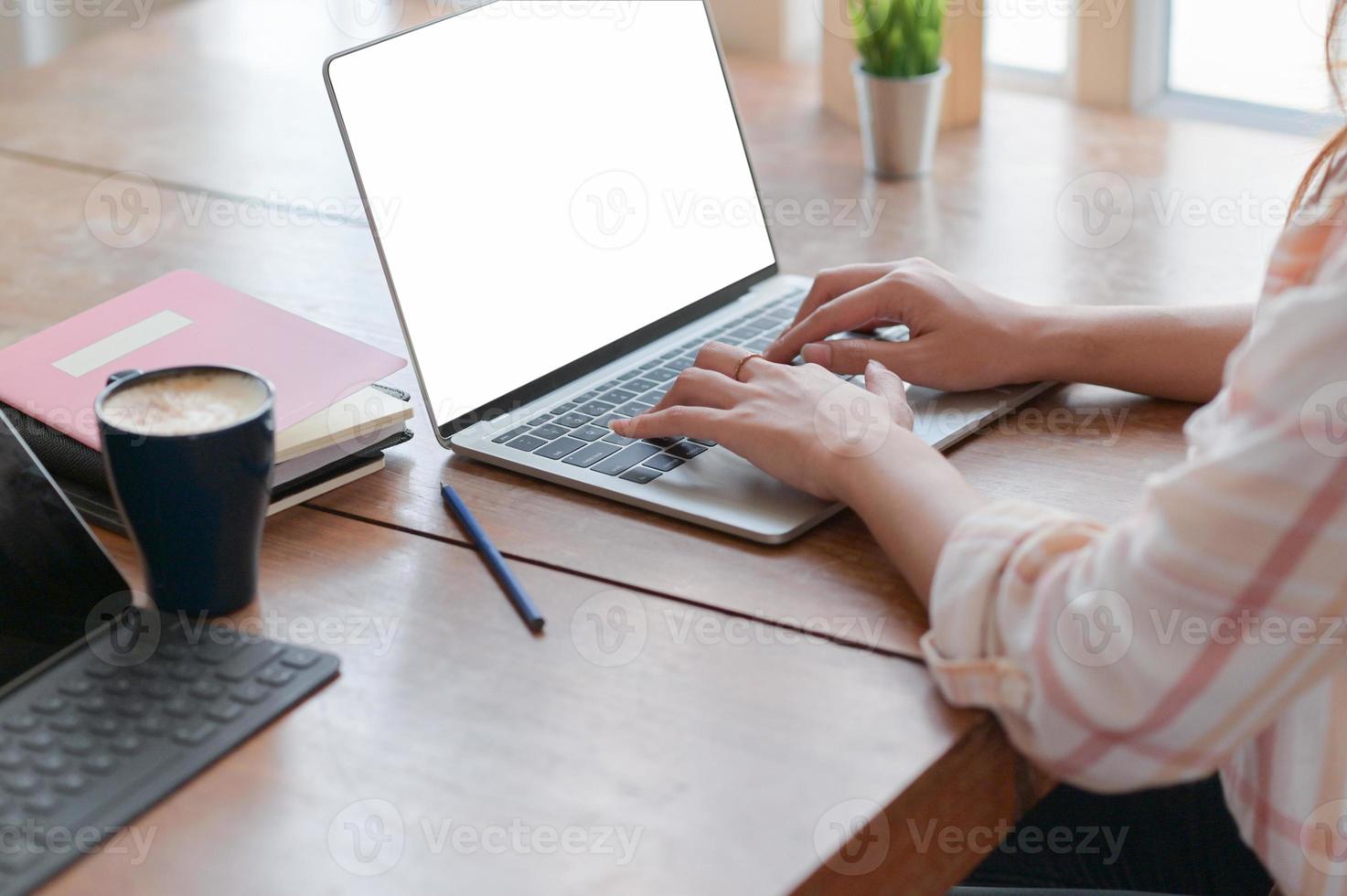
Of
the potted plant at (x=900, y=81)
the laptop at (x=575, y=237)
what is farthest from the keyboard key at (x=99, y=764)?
the potted plant at (x=900, y=81)

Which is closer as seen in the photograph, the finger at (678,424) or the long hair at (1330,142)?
the long hair at (1330,142)

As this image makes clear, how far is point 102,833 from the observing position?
631 mm

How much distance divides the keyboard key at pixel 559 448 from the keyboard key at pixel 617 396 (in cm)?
7

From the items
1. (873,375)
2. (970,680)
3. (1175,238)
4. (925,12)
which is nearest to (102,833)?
(970,680)

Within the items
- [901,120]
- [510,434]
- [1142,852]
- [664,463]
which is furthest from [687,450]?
[901,120]

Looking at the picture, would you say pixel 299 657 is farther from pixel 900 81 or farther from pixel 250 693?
pixel 900 81

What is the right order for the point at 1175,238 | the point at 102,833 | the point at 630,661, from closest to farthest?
the point at 102,833 < the point at 630,661 < the point at 1175,238

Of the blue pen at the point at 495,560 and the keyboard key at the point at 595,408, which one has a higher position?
the keyboard key at the point at 595,408

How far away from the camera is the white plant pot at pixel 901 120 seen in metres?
1.60

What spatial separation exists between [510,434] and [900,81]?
823 millimetres

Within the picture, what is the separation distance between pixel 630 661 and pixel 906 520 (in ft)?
0.55

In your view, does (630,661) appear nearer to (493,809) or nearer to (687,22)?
(493,809)

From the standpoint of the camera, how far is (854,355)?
1.01 metres

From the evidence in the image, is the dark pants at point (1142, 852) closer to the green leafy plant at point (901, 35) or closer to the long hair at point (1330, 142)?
the long hair at point (1330, 142)
